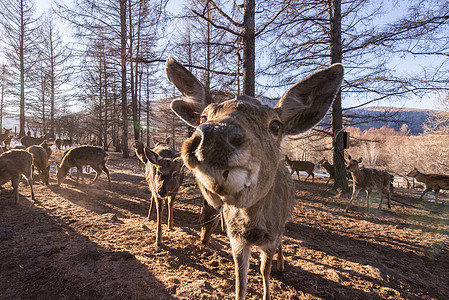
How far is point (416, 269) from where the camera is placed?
3729 millimetres

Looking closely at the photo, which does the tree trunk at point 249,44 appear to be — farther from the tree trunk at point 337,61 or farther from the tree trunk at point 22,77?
the tree trunk at point 22,77

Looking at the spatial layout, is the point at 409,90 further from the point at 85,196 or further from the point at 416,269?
the point at 85,196

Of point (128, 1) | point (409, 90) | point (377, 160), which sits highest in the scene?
point (128, 1)

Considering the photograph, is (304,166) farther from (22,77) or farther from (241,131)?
(22,77)

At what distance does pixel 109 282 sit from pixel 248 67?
6187 millimetres

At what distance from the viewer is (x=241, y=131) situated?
1.20 meters

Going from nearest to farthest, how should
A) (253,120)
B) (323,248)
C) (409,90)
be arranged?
(253,120), (323,248), (409,90)

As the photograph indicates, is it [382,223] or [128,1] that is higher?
[128,1]

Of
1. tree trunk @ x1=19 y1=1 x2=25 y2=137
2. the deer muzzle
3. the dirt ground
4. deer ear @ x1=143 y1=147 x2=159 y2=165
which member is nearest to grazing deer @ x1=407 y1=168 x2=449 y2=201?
the dirt ground

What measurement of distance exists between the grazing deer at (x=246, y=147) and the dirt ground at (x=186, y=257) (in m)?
1.08

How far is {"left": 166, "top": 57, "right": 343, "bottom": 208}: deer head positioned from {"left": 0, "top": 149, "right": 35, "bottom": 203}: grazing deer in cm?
737

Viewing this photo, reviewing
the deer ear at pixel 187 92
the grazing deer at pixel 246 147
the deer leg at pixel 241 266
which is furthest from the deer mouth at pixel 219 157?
the deer leg at pixel 241 266

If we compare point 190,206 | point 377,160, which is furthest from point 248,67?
point 377,160

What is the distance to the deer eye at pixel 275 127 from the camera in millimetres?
1878
